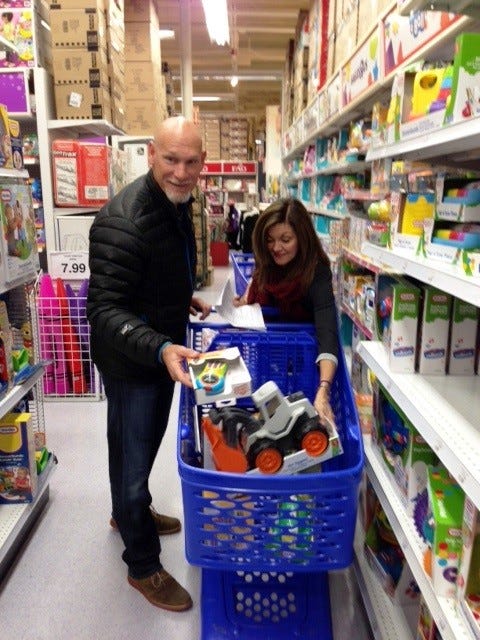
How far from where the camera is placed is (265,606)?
1.85 m

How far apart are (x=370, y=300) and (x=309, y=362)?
1.21m

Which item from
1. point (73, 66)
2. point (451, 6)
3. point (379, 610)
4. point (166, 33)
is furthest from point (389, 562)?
point (166, 33)

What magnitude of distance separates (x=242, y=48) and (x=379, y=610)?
11.4 meters

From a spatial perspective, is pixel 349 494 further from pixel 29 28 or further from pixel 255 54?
pixel 255 54

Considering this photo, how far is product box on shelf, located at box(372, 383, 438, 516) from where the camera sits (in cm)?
156

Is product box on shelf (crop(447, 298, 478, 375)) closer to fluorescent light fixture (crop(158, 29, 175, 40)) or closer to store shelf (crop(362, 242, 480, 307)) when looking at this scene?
store shelf (crop(362, 242, 480, 307))

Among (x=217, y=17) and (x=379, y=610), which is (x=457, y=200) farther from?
(x=217, y=17)

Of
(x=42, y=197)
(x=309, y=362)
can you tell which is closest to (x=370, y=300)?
(x=309, y=362)

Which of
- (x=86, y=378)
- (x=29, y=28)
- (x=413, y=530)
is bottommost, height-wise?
(x=86, y=378)

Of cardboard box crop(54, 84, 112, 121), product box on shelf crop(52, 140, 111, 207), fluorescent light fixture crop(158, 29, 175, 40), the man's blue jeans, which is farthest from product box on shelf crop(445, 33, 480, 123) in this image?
fluorescent light fixture crop(158, 29, 175, 40)

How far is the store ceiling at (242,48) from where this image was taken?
8.36 m

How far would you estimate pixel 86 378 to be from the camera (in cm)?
412

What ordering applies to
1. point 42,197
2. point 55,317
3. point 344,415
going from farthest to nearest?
point 42,197, point 55,317, point 344,415

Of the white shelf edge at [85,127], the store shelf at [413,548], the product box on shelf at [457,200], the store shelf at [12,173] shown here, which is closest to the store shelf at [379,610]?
the store shelf at [413,548]
